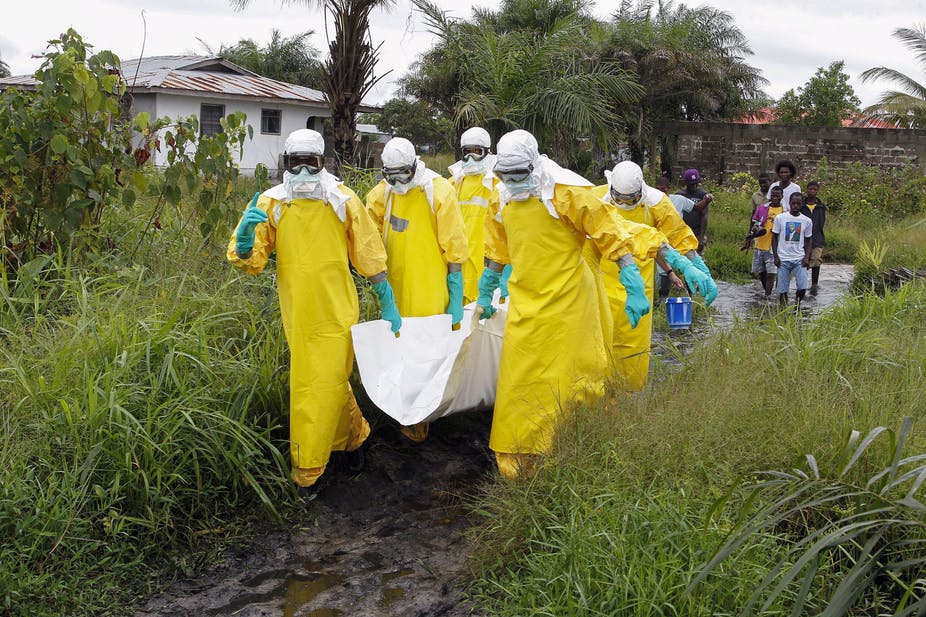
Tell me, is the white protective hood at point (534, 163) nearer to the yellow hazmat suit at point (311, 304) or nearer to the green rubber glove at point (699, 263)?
the yellow hazmat suit at point (311, 304)

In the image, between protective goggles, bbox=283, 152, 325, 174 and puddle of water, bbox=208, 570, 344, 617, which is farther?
protective goggles, bbox=283, 152, 325, 174

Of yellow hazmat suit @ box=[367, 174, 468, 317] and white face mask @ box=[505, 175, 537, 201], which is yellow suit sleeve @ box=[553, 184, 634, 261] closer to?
white face mask @ box=[505, 175, 537, 201]

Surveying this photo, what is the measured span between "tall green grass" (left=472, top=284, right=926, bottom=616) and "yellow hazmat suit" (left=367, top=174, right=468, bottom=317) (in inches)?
58.7

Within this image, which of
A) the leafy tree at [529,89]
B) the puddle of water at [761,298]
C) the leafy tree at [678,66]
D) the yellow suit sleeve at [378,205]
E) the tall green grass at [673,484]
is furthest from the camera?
the leafy tree at [678,66]

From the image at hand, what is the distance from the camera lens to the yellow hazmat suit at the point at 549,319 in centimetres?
480

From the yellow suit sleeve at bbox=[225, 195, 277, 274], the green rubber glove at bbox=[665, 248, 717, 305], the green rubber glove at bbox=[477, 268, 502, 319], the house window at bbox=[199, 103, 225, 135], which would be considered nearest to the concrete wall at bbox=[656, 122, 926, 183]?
the house window at bbox=[199, 103, 225, 135]

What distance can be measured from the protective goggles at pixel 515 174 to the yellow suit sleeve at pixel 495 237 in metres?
0.28

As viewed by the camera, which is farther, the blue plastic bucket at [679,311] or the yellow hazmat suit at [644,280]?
the yellow hazmat suit at [644,280]

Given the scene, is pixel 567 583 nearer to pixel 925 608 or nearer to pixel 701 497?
pixel 701 497

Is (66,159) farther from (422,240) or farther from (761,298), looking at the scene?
(761,298)

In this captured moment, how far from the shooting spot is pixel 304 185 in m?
4.81

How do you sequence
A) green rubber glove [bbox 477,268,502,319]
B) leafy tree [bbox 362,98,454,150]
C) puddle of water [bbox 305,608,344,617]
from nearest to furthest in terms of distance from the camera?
puddle of water [bbox 305,608,344,617]
green rubber glove [bbox 477,268,502,319]
leafy tree [bbox 362,98,454,150]

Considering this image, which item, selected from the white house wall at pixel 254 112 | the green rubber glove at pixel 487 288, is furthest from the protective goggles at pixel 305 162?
the white house wall at pixel 254 112

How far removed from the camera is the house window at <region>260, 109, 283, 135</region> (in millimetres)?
24891
